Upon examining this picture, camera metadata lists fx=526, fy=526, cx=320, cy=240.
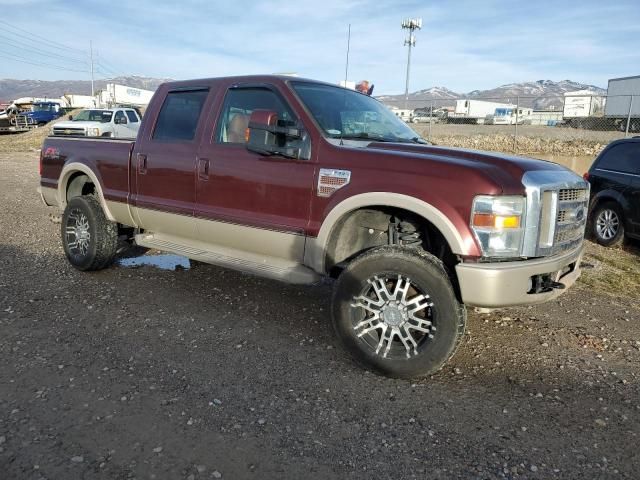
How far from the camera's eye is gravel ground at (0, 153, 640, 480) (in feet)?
8.95

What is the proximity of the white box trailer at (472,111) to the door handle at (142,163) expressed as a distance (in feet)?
57.3

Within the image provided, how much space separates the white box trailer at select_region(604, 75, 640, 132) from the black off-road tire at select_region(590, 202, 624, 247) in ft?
27.4

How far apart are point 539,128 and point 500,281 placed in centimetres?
2060

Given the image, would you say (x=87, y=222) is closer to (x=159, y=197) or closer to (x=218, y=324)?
(x=159, y=197)

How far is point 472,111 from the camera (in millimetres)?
35188

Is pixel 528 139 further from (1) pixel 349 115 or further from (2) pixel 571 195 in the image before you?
(2) pixel 571 195

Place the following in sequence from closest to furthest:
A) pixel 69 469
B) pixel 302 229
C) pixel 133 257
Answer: pixel 69 469, pixel 302 229, pixel 133 257

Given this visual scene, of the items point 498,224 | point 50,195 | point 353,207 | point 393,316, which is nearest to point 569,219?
point 498,224

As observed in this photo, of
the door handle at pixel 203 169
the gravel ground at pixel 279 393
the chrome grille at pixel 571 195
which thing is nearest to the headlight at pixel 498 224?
the chrome grille at pixel 571 195

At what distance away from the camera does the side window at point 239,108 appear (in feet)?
14.7

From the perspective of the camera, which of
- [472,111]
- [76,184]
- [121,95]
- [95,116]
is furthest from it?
[121,95]

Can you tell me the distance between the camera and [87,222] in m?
5.80

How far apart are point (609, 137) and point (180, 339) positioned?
63.9ft

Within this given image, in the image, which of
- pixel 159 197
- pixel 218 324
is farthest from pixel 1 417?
pixel 159 197
